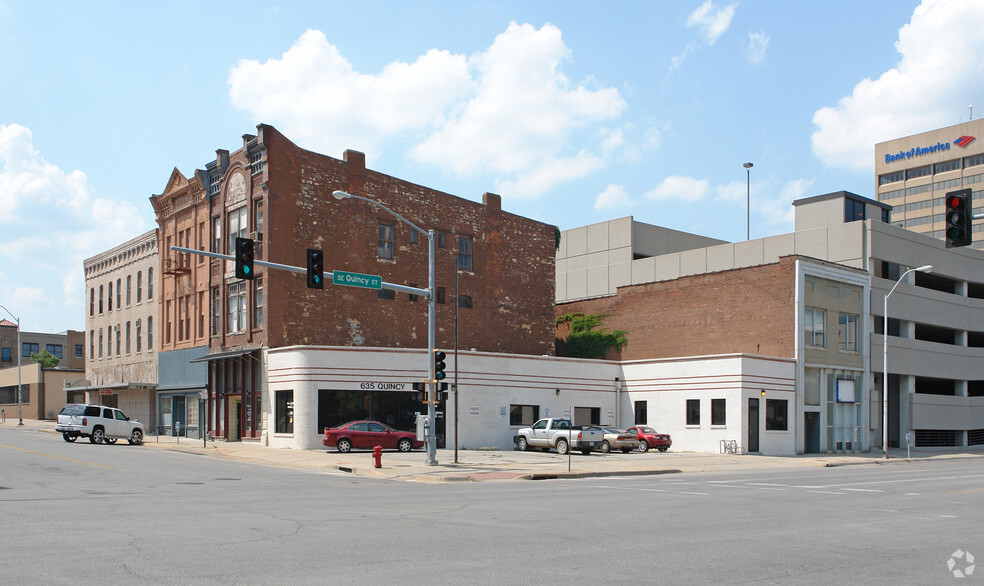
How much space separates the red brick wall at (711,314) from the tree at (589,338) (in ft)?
1.92

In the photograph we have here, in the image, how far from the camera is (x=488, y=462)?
32250mm

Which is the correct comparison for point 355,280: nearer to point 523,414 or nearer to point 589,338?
point 523,414

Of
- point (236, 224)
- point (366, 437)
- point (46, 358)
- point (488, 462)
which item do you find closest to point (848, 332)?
point (488, 462)

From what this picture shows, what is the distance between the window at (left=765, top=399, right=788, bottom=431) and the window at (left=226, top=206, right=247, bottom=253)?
96.8 feet

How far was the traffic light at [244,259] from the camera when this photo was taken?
22375mm

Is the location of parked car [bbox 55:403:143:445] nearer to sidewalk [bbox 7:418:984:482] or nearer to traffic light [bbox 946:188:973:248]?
sidewalk [bbox 7:418:984:482]

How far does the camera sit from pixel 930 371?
55156mm

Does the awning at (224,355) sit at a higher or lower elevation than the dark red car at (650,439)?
higher

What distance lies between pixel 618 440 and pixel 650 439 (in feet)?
11.2

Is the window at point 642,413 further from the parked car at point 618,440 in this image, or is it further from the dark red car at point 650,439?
the parked car at point 618,440

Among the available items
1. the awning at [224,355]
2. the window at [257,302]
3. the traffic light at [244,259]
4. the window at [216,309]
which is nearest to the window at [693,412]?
the awning at [224,355]

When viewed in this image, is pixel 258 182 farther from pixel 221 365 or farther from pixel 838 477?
pixel 838 477

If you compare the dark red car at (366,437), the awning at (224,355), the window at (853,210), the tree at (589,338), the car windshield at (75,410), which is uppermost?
the window at (853,210)

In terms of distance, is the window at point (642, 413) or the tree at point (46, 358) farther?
the tree at point (46, 358)
